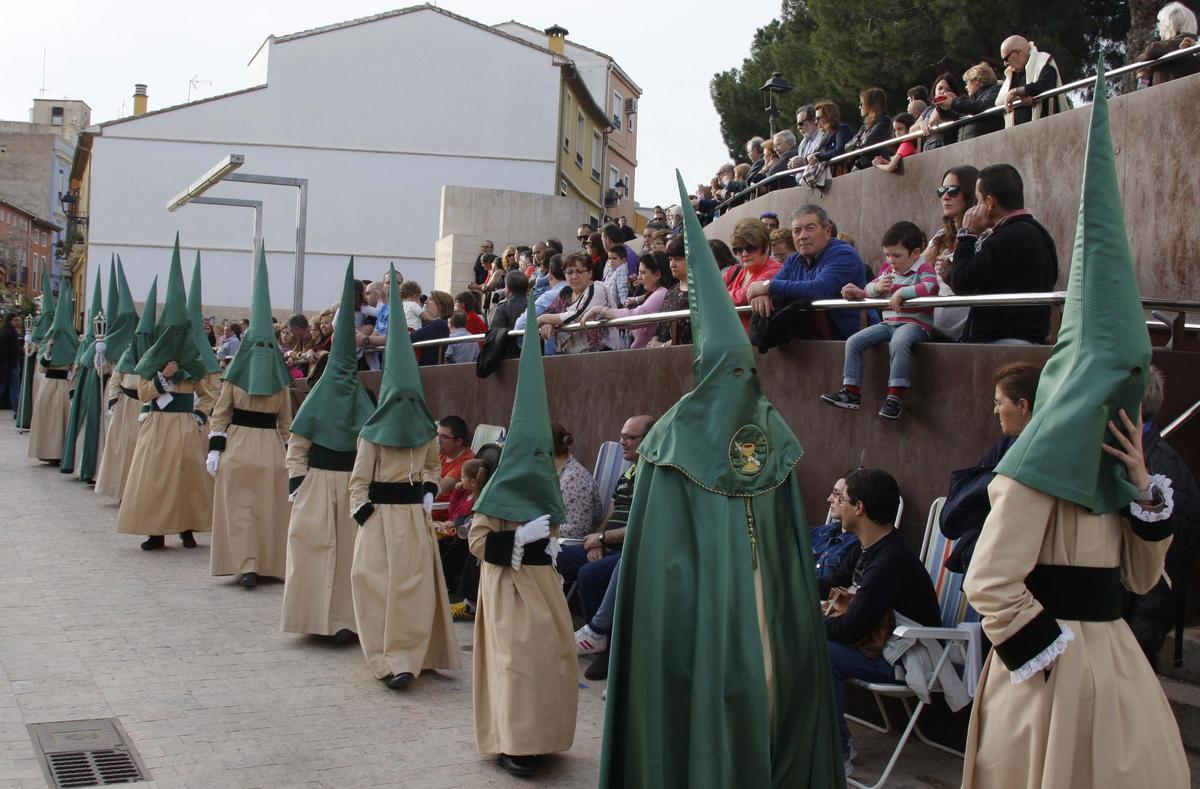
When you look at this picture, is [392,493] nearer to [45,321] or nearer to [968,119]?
[968,119]

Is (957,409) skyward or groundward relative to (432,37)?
groundward

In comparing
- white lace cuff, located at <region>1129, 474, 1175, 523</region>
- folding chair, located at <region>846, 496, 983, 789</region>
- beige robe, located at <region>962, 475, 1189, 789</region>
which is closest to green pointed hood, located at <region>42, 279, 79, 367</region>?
folding chair, located at <region>846, 496, 983, 789</region>

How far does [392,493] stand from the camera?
28.5 feet

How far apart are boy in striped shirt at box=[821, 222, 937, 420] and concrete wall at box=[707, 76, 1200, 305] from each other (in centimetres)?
226

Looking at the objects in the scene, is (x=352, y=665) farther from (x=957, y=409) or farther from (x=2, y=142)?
(x=2, y=142)

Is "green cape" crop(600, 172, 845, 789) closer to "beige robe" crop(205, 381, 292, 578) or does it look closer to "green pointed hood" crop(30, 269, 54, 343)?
"beige robe" crop(205, 381, 292, 578)

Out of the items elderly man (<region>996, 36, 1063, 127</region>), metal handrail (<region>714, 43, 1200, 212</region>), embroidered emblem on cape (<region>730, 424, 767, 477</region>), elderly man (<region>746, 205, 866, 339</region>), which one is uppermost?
elderly man (<region>996, 36, 1063, 127</region>)

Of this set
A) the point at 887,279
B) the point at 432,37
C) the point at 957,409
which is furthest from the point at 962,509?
the point at 432,37

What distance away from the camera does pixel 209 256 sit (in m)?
38.4

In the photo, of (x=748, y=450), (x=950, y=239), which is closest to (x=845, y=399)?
(x=950, y=239)

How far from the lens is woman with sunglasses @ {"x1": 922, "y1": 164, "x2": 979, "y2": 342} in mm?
7605

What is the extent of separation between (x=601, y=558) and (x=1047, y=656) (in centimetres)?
480

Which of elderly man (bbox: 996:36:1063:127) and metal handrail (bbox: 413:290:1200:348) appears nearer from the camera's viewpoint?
metal handrail (bbox: 413:290:1200:348)

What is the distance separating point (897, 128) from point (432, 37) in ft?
89.8
